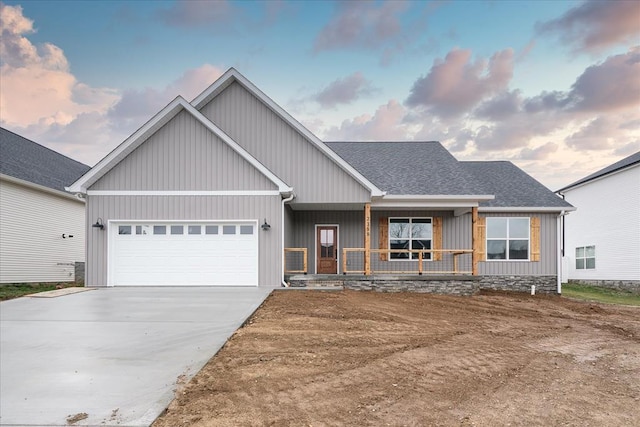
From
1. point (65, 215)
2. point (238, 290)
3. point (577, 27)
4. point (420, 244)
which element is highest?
point (577, 27)

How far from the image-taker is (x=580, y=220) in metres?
22.9

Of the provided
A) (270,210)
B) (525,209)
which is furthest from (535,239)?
(270,210)

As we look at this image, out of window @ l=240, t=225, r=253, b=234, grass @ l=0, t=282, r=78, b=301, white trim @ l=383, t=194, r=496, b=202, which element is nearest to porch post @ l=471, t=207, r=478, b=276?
white trim @ l=383, t=194, r=496, b=202

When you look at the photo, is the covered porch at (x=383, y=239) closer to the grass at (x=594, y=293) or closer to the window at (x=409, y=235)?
the window at (x=409, y=235)

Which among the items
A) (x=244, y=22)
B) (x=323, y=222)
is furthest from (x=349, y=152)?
(x=244, y=22)

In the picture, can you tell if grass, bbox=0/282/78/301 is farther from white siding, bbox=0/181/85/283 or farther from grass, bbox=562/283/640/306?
grass, bbox=562/283/640/306

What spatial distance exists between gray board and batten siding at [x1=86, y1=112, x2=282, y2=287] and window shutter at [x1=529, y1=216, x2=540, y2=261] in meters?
10.5

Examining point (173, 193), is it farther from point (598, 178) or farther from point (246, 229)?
point (598, 178)

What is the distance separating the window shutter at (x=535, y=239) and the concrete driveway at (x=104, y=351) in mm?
11740

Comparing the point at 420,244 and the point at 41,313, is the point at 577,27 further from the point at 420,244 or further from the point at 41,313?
the point at 41,313

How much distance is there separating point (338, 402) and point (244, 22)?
1571 cm

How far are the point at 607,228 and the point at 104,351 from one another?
22864mm

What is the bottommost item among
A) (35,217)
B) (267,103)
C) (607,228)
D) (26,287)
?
(26,287)

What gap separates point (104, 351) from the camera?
5902 mm
